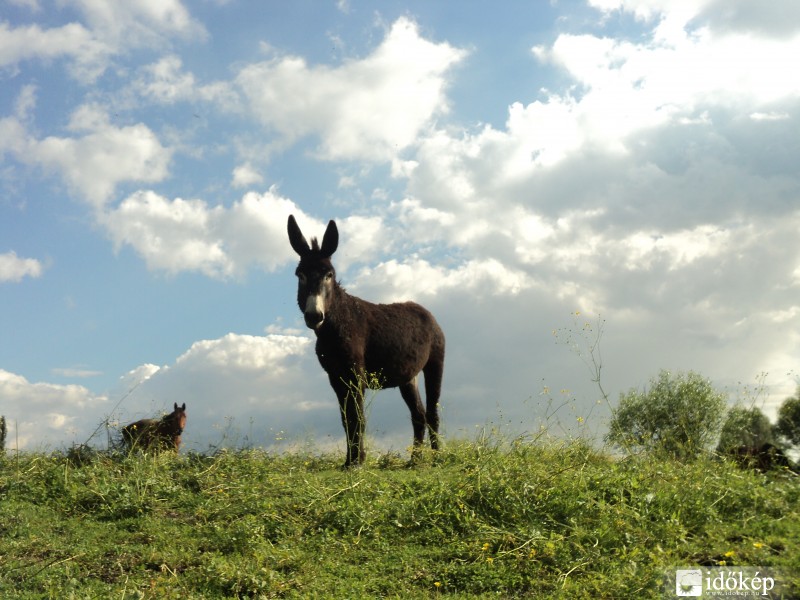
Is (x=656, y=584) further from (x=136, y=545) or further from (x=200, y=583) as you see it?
(x=136, y=545)

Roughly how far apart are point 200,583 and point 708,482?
5.52 meters

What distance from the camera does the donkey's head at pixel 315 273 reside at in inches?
442

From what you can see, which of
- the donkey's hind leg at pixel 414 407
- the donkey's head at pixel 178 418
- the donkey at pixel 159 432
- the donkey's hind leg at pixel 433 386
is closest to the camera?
the donkey at pixel 159 432

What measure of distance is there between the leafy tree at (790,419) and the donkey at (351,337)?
1545 cm

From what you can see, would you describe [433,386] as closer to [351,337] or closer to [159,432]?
[351,337]

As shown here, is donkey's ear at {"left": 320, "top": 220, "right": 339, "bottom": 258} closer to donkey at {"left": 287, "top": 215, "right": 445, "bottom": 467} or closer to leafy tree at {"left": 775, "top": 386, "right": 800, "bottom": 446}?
donkey at {"left": 287, "top": 215, "right": 445, "bottom": 467}

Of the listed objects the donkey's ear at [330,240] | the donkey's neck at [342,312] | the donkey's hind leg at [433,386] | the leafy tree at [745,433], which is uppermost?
the donkey's ear at [330,240]

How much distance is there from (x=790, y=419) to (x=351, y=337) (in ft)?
59.9

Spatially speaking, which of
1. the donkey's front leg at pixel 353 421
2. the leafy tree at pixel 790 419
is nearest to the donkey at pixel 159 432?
the donkey's front leg at pixel 353 421

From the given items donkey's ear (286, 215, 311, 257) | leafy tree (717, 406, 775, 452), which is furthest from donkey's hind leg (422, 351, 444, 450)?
leafy tree (717, 406, 775, 452)

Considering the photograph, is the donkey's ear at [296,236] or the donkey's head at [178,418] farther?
the donkey's head at [178,418]

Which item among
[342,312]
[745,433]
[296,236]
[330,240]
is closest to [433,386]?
[342,312]

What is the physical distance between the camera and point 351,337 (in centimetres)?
1192

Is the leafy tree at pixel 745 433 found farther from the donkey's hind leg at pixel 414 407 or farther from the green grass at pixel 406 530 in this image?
the donkey's hind leg at pixel 414 407
